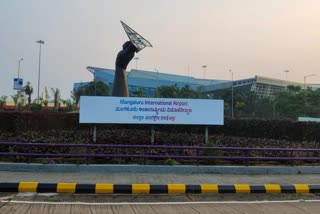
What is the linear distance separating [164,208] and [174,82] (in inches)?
4867

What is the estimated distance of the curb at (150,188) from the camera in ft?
30.4

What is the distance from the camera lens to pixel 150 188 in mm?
9625

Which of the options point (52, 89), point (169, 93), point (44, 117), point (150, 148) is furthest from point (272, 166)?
point (52, 89)

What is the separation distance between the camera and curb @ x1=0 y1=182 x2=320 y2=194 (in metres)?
9.26

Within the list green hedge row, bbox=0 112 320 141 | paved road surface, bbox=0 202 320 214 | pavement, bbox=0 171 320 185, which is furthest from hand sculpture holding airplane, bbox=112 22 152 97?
paved road surface, bbox=0 202 320 214

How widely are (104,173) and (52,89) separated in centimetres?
7627

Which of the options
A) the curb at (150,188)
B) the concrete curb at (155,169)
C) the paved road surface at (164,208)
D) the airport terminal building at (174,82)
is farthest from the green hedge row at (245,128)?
the airport terminal building at (174,82)

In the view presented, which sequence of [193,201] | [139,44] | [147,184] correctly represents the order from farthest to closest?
[139,44] < [147,184] < [193,201]

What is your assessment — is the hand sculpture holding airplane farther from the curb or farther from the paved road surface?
the paved road surface

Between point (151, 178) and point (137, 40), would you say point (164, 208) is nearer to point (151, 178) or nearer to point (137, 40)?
point (151, 178)

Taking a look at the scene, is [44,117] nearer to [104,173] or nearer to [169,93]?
[104,173]

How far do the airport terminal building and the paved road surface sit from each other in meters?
107

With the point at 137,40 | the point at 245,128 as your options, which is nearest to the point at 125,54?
the point at 137,40

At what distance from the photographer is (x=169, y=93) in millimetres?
84312
